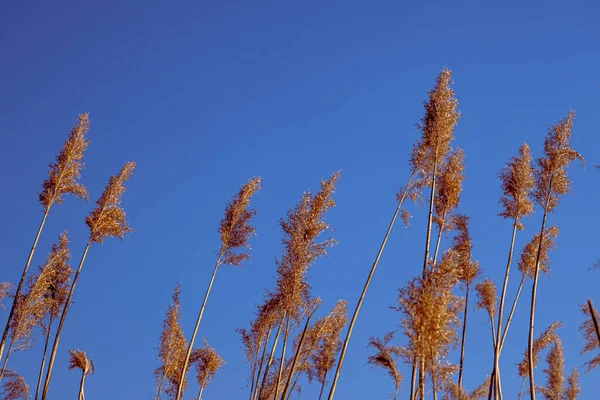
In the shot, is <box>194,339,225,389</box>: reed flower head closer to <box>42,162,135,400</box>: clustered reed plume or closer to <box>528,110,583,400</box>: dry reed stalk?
<box>42,162,135,400</box>: clustered reed plume

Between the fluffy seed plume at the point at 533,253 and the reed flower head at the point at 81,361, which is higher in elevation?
the fluffy seed plume at the point at 533,253

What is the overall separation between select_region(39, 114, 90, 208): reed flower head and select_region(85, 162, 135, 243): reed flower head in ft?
1.52

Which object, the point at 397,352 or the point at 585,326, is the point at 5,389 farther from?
the point at 585,326

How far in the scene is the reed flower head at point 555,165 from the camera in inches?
367

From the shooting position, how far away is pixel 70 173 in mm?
10305

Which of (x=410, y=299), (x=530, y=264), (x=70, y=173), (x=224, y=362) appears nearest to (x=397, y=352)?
(x=410, y=299)

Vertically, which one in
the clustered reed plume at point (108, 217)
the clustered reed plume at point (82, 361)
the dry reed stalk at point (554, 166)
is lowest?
the clustered reed plume at point (82, 361)

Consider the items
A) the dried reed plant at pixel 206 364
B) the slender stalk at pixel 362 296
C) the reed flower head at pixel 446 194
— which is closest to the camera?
the slender stalk at pixel 362 296

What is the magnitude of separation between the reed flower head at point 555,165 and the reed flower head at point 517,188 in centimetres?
19

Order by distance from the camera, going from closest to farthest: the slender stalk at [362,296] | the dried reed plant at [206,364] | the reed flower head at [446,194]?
the slender stalk at [362,296], the reed flower head at [446,194], the dried reed plant at [206,364]

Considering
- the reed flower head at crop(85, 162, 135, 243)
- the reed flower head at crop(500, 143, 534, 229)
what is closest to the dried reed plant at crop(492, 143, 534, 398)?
the reed flower head at crop(500, 143, 534, 229)

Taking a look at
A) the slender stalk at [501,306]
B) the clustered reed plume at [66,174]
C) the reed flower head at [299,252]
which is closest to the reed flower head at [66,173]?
the clustered reed plume at [66,174]

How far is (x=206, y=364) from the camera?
13750 mm

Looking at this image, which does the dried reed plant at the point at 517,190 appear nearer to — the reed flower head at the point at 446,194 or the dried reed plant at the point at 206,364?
the reed flower head at the point at 446,194
